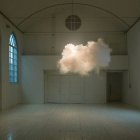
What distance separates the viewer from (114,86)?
19.5m

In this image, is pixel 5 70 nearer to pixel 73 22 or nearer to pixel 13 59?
pixel 13 59

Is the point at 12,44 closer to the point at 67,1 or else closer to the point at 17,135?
the point at 67,1

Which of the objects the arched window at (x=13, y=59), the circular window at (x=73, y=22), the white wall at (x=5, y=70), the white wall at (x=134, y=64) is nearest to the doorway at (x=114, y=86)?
the white wall at (x=134, y=64)

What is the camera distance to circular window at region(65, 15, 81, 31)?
17.7 metres

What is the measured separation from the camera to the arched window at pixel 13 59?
15500mm

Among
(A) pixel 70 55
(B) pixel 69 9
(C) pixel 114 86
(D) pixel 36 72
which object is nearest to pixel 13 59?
(D) pixel 36 72

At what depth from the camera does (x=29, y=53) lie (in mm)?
17781

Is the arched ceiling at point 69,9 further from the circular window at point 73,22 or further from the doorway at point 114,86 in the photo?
the doorway at point 114,86

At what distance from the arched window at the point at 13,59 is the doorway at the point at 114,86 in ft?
19.9

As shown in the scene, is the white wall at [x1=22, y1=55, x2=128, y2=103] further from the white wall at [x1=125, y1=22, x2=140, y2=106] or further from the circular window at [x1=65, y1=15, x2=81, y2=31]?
the circular window at [x1=65, y1=15, x2=81, y2=31]

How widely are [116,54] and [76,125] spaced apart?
935 centimetres

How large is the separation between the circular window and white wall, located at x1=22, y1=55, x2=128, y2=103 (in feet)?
6.32

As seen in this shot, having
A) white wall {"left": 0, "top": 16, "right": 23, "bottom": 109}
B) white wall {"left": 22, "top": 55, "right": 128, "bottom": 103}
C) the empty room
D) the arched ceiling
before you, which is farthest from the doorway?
white wall {"left": 0, "top": 16, "right": 23, "bottom": 109}

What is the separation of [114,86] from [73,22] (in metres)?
4.90
